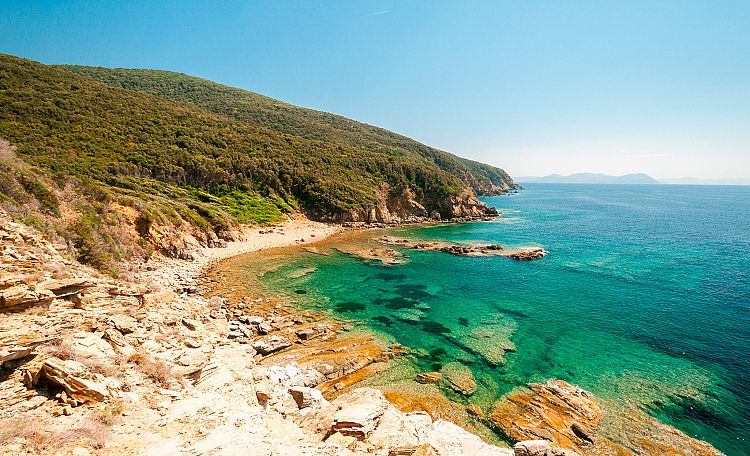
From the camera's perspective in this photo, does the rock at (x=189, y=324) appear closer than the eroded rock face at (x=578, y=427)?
No

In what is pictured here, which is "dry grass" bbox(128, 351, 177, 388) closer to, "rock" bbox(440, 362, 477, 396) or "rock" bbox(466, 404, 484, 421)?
"rock" bbox(466, 404, 484, 421)

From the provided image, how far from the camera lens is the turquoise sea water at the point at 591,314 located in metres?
17.2

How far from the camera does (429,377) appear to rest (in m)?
17.9

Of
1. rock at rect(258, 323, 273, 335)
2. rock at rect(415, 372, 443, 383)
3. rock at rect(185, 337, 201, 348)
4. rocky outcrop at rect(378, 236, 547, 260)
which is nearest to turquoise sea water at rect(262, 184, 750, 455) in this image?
rock at rect(415, 372, 443, 383)

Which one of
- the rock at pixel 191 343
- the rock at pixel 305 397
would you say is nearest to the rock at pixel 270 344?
the rock at pixel 191 343

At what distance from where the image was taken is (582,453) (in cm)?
1321

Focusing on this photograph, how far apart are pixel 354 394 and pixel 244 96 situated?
467 ft

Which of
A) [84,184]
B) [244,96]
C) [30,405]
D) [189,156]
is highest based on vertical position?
[244,96]

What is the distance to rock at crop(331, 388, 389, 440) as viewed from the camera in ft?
34.1

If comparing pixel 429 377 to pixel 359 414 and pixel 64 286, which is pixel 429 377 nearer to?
pixel 359 414

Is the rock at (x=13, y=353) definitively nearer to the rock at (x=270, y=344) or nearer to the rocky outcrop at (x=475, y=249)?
the rock at (x=270, y=344)

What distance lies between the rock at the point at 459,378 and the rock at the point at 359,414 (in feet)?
19.0

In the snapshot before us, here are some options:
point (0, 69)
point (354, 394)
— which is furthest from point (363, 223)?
point (0, 69)

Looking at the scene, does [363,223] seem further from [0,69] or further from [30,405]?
[0,69]
